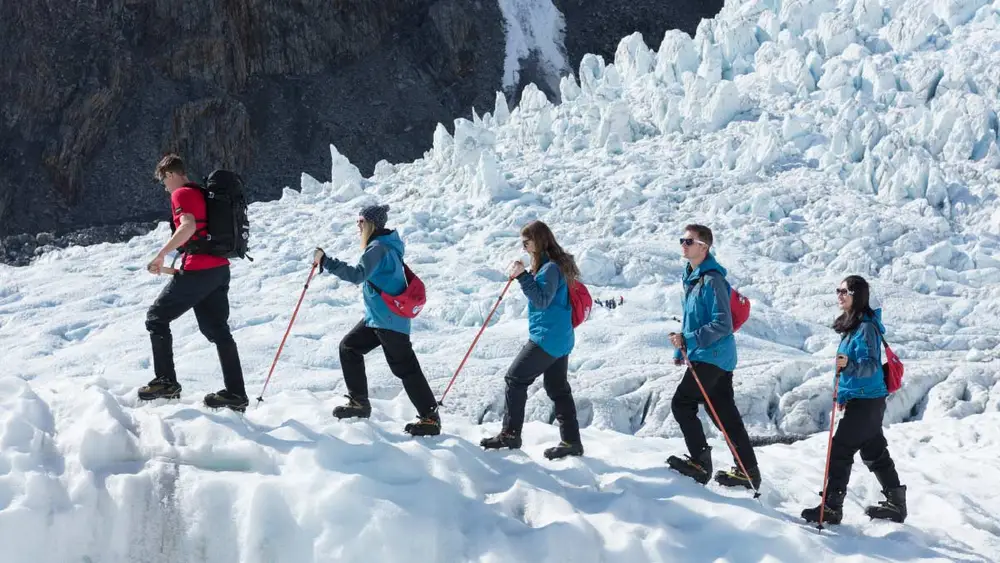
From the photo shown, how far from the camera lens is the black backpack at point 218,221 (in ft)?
15.4

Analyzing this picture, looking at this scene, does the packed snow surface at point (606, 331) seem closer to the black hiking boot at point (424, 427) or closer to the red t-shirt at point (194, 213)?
the black hiking boot at point (424, 427)

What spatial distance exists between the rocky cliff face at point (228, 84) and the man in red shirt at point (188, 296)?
85.2ft

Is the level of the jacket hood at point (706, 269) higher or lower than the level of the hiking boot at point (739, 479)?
higher

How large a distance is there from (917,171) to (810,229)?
222cm

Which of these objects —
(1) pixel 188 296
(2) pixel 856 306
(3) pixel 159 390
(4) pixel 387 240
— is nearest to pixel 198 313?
(1) pixel 188 296

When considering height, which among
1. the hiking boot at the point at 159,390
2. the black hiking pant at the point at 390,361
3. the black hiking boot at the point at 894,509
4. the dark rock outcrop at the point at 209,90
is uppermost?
the dark rock outcrop at the point at 209,90

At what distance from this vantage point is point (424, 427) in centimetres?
495

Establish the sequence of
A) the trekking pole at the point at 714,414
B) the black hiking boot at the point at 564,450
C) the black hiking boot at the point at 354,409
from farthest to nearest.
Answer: the black hiking boot at the point at 354,409
the black hiking boot at the point at 564,450
the trekking pole at the point at 714,414

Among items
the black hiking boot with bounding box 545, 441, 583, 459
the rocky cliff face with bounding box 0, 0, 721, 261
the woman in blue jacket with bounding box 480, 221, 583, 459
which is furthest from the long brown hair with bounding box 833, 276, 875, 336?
the rocky cliff face with bounding box 0, 0, 721, 261

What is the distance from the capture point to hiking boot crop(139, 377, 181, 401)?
4.94m

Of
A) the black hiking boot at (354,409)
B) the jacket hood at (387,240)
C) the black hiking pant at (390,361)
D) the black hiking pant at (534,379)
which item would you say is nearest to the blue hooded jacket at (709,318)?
the black hiking pant at (534,379)

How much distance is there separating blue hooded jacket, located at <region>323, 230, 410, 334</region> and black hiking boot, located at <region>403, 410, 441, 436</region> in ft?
1.84

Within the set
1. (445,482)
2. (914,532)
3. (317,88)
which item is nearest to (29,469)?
(445,482)

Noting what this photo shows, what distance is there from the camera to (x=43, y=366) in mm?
10594
